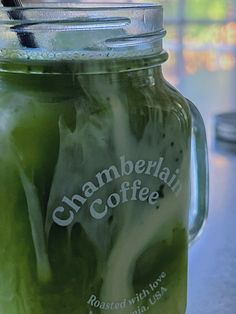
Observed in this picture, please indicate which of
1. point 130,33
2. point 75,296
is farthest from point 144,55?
point 75,296

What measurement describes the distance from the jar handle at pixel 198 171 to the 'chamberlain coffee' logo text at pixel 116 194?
0.07 meters

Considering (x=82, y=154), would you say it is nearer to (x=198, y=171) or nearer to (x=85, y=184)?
(x=85, y=184)

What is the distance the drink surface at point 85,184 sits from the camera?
286 mm

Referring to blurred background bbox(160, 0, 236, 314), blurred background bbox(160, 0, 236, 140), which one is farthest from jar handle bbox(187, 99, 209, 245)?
blurred background bbox(160, 0, 236, 140)

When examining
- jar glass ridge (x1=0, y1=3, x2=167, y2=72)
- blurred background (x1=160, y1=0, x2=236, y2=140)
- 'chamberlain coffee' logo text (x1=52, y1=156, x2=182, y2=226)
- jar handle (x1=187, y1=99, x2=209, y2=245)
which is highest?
jar glass ridge (x1=0, y1=3, x2=167, y2=72)

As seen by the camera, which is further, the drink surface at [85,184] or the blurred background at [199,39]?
the blurred background at [199,39]

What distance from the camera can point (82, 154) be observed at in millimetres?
288

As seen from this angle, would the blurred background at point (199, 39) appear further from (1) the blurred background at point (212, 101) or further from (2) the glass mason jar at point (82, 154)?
(2) the glass mason jar at point (82, 154)

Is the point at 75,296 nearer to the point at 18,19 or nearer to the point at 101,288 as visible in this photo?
the point at 101,288

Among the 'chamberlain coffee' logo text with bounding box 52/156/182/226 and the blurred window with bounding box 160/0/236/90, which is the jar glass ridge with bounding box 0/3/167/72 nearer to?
the 'chamberlain coffee' logo text with bounding box 52/156/182/226

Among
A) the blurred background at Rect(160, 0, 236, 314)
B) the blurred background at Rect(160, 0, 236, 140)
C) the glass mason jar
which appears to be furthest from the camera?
the blurred background at Rect(160, 0, 236, 140)

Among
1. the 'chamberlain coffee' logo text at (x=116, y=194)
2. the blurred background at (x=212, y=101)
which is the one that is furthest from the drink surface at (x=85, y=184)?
the blurred background at (x=212, y=101)

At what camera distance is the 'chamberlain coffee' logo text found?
0.95ft

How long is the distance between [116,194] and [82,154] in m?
0.03
